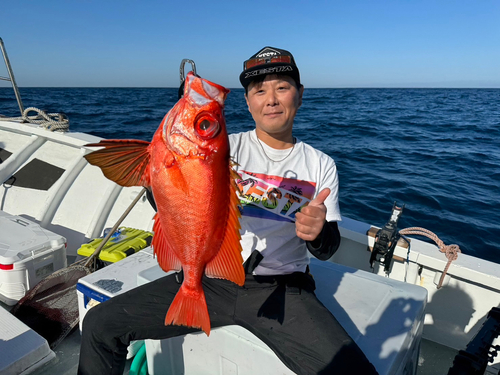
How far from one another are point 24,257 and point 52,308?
0.58m

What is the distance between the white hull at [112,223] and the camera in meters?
3.15

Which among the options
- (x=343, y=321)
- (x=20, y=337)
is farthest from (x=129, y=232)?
(x=343, y=321)

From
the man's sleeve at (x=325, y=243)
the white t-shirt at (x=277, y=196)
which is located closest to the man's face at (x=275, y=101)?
the white t-shirt at (x=277, y=196)

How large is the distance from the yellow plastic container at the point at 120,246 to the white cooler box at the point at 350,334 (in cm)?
132

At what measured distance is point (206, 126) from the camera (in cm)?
129

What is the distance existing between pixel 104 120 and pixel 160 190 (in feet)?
55.8

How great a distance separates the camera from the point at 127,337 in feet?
6.72

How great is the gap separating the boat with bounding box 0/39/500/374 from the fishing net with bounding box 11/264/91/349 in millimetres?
139

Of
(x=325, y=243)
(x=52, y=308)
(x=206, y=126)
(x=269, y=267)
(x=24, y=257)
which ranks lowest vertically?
(x=52, y=308)

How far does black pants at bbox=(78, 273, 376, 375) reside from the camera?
1845 millimetres

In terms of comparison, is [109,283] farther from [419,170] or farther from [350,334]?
[419,170]

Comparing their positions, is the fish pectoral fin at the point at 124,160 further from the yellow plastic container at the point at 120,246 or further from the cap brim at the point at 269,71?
the yellow plastic container at the point at 120,246

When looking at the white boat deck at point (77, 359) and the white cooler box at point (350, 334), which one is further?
the white boat deck at point (77, 359)

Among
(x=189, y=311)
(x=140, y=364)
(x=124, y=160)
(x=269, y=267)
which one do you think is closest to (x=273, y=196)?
(x=269, y=267)
